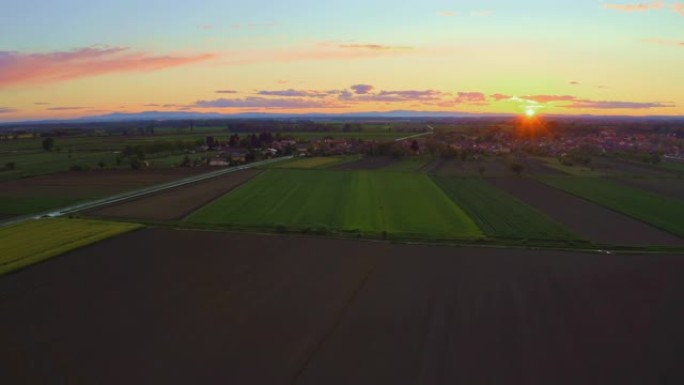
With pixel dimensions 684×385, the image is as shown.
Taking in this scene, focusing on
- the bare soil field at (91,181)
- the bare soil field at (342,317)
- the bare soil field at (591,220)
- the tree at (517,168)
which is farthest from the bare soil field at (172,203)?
the tree at (517,168)

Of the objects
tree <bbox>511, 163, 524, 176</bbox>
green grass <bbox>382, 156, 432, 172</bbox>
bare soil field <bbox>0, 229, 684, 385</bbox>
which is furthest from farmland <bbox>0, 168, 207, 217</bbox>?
tree <bbox>511, 163, 524, 176</bbox>

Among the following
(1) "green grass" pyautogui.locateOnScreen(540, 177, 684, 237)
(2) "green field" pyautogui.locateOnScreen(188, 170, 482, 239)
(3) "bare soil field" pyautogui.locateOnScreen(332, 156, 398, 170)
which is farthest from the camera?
(3) "bare soil field" pyautogui.locateOnScreen(332, 156, 398, 170)

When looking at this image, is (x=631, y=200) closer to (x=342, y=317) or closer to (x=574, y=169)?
(x=574, y=169)

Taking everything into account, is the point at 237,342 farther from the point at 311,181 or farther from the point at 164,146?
the point at 164,146

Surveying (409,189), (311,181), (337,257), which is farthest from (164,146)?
(337,257)

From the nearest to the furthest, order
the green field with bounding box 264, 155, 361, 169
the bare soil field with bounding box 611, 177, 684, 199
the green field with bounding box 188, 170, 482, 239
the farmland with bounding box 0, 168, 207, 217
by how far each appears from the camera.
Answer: the green field with bounding box 188, 170, 482, 239, the farmland with bounding box 0, 168, 207, 217, the bare soil field with bounding box 611, 177, 684, 199, the green field with bounding box 264, 155, 361, 169

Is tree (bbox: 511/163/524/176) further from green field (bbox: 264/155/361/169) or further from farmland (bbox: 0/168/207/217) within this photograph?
farmland (bbox: 0/168/207/217)
